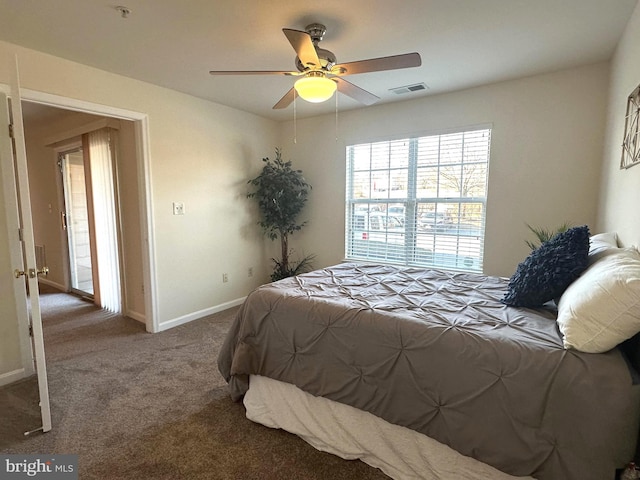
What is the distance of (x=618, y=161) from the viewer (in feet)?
7.36

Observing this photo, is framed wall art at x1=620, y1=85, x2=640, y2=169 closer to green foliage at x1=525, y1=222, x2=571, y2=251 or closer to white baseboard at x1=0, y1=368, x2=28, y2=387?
green foliage at x1=525, y1=222, x2=571, y2=251

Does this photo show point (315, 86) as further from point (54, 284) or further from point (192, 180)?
point (54, 284)

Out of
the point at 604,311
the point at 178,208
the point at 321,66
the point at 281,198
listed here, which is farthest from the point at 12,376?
the point at 604,311

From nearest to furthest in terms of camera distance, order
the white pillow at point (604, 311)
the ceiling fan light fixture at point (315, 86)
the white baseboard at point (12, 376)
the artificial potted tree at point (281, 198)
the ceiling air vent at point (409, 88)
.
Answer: the white pillow at point (604, 311) → the ceiling fan light fixture at point (315, 86) → the white baseboard at point (12, 376) → the ceiling air vent at point (409, 88) → the artificial potted tree at point (281, 198)

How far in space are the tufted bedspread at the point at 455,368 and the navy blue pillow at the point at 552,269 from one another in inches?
3.5

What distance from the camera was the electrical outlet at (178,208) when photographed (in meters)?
3.47

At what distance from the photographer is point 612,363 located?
1.15 meters

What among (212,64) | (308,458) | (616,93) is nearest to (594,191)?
(616,93)

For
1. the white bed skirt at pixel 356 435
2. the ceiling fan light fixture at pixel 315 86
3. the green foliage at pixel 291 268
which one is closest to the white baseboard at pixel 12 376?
the white bed skirt at pixel 356 435

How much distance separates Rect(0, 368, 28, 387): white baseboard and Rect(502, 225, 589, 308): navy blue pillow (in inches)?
135

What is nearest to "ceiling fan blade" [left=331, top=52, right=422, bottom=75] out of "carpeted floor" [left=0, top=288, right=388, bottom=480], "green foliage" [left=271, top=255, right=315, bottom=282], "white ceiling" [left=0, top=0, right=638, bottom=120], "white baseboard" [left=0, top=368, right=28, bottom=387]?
"white ceiling" [left=0, top=0, right=638, bottom=120]

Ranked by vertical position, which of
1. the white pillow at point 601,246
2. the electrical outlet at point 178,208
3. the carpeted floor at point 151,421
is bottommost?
the carpeted floor at point 151,421

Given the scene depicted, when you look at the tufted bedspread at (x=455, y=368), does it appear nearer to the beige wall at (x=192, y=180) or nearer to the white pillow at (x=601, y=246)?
the white pillow at (x=601, y=246)

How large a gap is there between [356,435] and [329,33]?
2.47m
